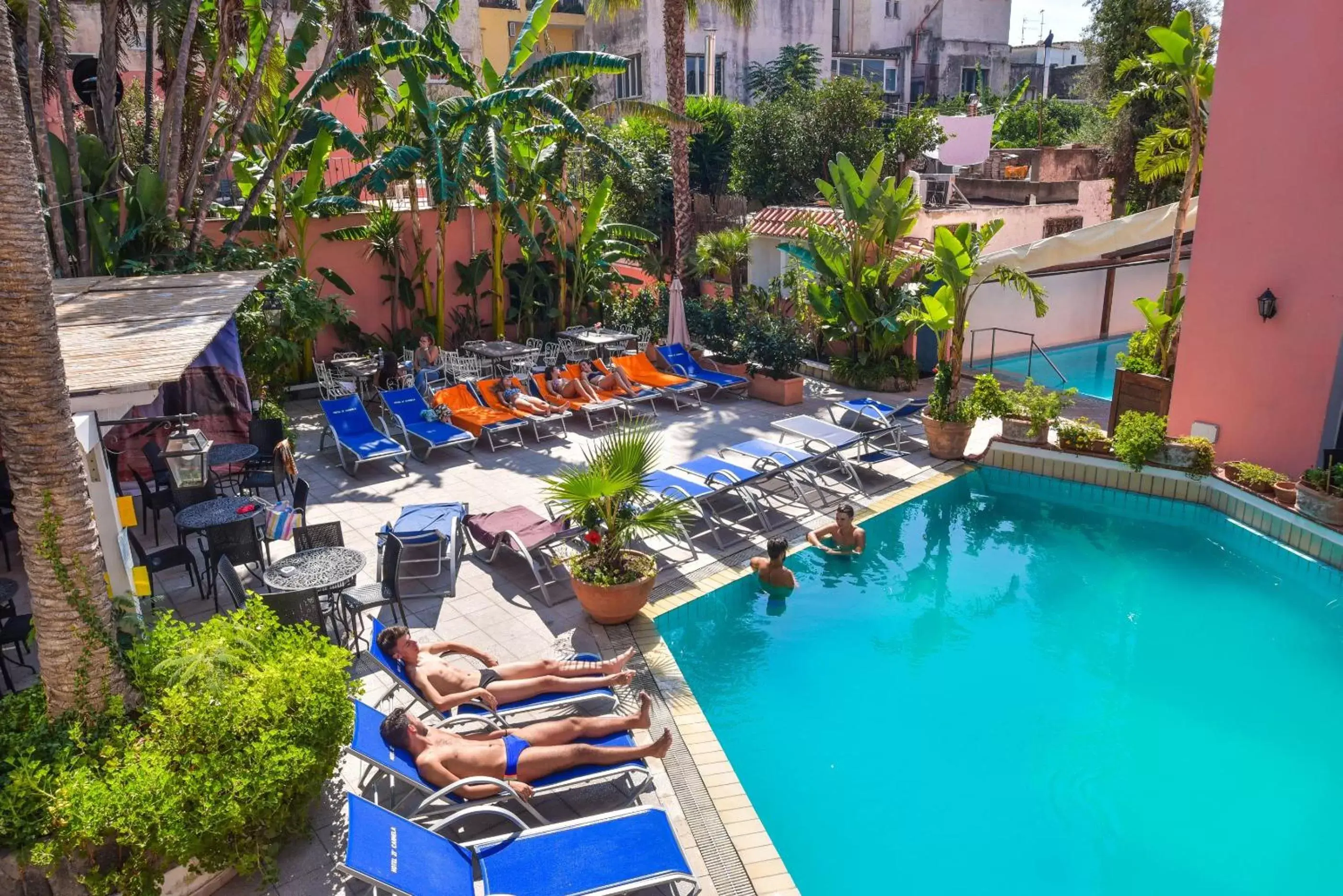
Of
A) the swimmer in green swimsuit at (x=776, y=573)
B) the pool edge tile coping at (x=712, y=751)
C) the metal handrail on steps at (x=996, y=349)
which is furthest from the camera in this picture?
the metal handrail on steps at (x=996, y=349)

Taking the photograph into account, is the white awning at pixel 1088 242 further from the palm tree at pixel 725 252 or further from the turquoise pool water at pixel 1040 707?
the palm tree at pixel 725 252

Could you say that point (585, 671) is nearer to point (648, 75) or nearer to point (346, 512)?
point (346, 512)

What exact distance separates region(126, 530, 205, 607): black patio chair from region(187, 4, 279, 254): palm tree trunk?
638 cm

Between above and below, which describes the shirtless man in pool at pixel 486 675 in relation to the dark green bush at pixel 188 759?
below

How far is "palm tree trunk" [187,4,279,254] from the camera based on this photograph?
1317 centimetres

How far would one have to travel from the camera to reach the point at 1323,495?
33.9 feet

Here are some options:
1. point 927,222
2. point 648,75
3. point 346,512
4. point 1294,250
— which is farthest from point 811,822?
point 648,75

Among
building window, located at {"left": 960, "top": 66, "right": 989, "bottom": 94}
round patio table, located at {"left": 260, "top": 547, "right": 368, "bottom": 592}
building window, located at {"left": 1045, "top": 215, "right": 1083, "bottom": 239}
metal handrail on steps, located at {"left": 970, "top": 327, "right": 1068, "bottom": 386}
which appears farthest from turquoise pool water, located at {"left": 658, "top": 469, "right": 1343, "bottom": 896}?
building window, located at {"left": 960, "top": 66, "right": 989, "bottom": 94}

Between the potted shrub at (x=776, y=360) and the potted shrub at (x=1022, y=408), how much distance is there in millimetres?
3443

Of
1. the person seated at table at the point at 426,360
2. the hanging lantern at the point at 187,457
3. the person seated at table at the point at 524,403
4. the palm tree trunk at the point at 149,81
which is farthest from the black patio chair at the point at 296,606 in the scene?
the palm tree trunk at the point at 149,81

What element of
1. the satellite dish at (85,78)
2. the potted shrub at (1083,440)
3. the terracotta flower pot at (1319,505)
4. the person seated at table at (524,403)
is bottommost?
the terracotta flower pot at (1319,505)

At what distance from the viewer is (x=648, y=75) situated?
114 ft

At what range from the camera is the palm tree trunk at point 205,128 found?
42.1 ft

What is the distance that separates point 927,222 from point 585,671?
15.5m
